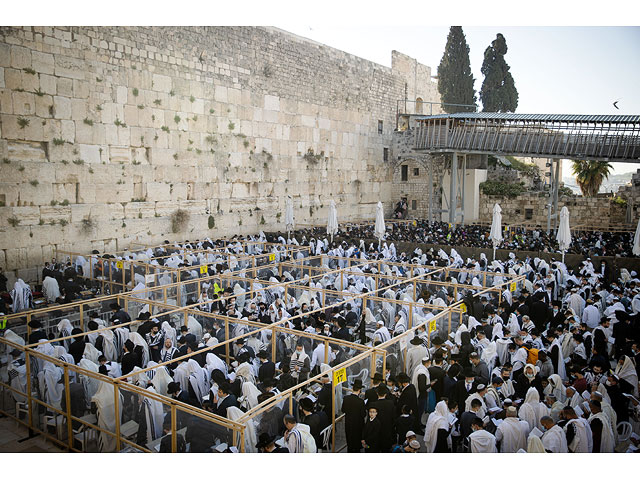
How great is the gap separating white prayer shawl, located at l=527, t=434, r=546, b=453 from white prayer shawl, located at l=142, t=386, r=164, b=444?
396 centimetres

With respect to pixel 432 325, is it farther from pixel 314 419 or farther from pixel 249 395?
pixel 249 395

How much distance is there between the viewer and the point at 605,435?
5.38 metres

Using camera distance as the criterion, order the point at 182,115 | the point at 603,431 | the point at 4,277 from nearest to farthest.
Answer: the point at 603,431
the point at 4,277
the point at 182,115

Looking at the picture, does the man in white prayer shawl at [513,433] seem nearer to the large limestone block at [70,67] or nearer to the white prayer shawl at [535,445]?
the white prayer shawl at [535,445]

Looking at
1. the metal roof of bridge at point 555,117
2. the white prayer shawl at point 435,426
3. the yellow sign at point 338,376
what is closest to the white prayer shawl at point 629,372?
the white prayer shawl at point 435,426

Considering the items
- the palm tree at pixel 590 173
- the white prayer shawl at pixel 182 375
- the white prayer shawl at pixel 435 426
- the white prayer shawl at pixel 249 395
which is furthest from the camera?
the palm tree at pixel 590 173

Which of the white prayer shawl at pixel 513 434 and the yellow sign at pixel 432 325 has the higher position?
the yellow sign at pixel 432 325

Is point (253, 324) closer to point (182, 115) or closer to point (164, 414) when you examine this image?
point (164, 414)

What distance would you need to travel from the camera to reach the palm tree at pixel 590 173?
3033cm

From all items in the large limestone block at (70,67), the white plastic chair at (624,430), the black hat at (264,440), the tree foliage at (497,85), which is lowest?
the white plastic chair at (624,430)

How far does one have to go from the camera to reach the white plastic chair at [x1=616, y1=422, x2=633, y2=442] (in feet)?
20.2

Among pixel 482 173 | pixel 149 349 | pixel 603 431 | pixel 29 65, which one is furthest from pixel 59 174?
pixel 482 173

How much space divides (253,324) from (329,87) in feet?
70.5

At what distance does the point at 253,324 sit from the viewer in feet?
25.7
